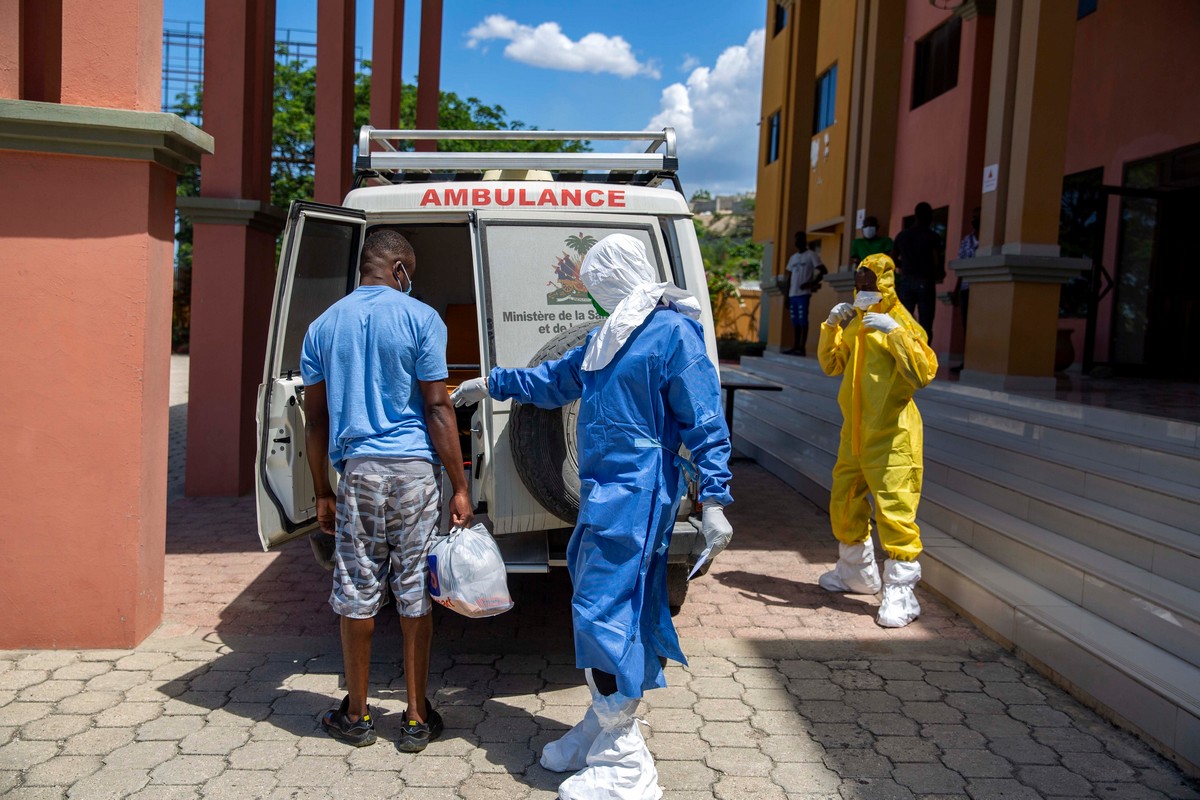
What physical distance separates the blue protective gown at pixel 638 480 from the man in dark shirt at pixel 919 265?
6958 millimetres

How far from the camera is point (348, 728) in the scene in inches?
146

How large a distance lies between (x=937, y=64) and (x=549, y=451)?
13401mm

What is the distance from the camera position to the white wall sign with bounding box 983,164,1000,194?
8227 mm

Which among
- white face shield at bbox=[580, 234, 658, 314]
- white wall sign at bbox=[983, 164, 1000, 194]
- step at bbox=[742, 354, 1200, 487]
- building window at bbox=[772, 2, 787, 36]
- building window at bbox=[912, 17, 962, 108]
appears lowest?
step at bbox=[742, 354, 1200, 487]

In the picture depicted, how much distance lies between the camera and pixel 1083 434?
6062 mm

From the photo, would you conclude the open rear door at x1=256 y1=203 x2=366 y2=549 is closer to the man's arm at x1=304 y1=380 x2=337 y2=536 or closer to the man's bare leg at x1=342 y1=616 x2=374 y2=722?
the man's arm at x1=304 y1=380 x2=337 y2=536

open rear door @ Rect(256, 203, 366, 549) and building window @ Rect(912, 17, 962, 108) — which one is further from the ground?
building window @ Rect(912, 17, 962, 108)

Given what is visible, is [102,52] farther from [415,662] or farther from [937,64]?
[937,64]

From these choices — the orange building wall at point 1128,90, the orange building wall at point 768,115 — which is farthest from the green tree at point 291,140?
the orange building wall at point 1128,90

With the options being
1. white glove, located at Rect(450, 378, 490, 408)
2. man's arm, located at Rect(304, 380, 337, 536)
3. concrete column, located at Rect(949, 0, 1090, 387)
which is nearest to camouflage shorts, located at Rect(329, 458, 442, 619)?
man's arm, located at Rect(304, 380, 337, 536)

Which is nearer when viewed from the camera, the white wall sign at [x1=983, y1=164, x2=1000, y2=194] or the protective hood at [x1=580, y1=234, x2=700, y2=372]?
the protective hood at [x1=580, y1=234, x2=700, y2=372]

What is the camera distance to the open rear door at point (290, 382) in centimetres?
416

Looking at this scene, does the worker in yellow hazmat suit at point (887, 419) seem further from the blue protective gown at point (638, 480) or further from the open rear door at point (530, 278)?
the blue protective gown at point (638, 480)

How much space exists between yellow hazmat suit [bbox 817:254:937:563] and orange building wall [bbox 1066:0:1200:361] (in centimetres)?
598
